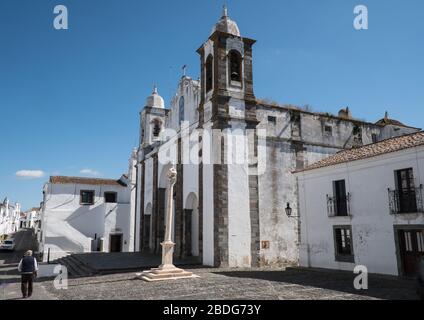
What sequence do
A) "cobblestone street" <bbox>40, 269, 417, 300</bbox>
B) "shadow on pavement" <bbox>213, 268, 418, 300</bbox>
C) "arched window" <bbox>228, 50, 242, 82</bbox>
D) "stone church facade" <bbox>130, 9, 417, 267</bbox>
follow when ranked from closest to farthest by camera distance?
"cobblestone street" <bbox>40, 269, 417, 300</bbox> < "shadow on pavement" <bbox>213, 268, 418, 300</bbox> < "stone church facade" <bbox>130, 9, 417, 267</bbox> < "arched window" <bbox>228, 50, 242, 82</bbox>

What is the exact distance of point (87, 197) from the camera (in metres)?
32.7

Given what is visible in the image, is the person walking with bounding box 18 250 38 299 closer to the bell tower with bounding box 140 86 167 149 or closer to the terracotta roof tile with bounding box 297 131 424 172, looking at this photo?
the terracotta roof tile with bounding box 297 131 424 172

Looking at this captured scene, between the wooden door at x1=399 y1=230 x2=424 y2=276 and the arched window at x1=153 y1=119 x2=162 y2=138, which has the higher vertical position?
the arched window at x1=153 y1=119 x2=162 y2=138

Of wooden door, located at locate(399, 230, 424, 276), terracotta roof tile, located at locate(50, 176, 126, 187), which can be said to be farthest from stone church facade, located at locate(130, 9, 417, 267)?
terracotta roof tile, located at locate(50, 176, 126, 187)

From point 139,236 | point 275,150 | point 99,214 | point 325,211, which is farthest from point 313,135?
point 99,214

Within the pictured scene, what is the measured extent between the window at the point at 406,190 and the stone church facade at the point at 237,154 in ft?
19.6

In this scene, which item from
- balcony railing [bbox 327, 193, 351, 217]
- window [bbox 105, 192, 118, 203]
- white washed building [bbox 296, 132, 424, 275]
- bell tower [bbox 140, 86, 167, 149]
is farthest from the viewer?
window [bbox 105, 192, 118, 203]

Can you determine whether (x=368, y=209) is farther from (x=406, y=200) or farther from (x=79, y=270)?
(x=79, y=270)

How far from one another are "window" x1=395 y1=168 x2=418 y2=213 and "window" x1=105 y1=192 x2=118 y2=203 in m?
27.1

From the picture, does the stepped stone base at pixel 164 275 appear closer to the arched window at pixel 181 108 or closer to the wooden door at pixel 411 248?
the wooden door at pixel 411 248

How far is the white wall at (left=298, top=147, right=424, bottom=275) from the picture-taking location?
1197 centimetres

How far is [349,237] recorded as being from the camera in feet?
45.0
